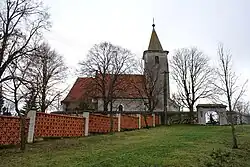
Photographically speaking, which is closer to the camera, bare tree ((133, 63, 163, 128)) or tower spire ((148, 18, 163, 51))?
bare tree ((133, 63, 163, 128))

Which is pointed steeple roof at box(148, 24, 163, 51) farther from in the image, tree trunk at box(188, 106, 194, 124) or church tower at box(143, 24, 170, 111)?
tree trunk at box(188, 106, 194, 124)

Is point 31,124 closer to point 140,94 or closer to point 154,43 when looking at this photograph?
point 140,94

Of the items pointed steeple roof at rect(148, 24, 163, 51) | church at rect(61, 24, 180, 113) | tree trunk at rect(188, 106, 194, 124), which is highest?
pointed steeple roof at rect(148, 24, 163, 51)

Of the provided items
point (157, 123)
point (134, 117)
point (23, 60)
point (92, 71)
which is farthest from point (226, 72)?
point (157, 123)

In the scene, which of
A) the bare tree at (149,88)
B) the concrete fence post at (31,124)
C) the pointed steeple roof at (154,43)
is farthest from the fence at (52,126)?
the pointed steeple roof at (154,43)

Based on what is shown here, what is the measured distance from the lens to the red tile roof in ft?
135

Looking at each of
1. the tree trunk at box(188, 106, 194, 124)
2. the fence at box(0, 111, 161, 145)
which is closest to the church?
the tree trunk at box(188, 106, 194, 124)

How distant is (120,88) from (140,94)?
7380mm

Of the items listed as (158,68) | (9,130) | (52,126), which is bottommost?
(9,130)

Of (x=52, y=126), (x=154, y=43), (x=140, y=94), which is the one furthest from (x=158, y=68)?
(x=52, y=126)

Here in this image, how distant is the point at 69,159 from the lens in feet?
33.8

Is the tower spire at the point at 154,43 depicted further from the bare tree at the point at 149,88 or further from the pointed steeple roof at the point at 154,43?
the bare tree at the point at 149,88

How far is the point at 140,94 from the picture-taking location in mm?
47250

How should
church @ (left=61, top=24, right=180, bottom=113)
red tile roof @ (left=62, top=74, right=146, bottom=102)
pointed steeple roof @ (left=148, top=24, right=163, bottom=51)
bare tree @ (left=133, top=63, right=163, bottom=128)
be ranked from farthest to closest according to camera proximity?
pointed steeple roof @ (left=148, top=24, right=163, bottom=51)
church @ (left=61, top=24, right=180, bottom=113)
bare tree @ (left=133, top=63, right=163, bottom=128)
red tile roof @ (left=62, top=74, right=146, bottom=102)
